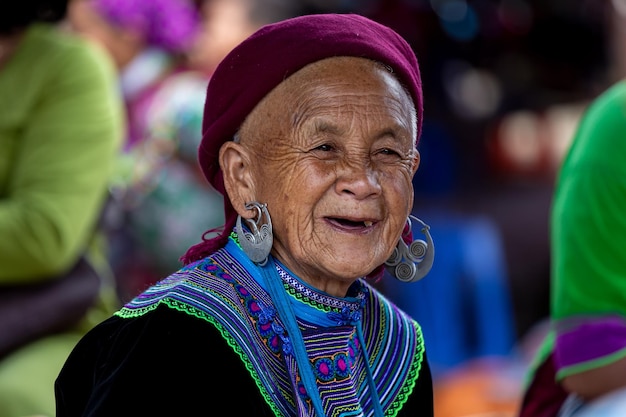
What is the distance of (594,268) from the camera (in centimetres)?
327

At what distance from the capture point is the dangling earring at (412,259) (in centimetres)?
251

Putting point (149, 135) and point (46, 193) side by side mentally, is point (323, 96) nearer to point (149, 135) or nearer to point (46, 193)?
point (46, 193)

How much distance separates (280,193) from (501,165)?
6547 millimetres

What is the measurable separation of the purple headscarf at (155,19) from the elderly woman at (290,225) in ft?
12.9

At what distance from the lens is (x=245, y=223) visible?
246 centimetres

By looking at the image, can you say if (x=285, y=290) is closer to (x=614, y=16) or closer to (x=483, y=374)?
(x=483, y=374)

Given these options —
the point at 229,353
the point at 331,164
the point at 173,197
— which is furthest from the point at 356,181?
the point at 173,197

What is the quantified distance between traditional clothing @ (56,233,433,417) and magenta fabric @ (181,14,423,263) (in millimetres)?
181

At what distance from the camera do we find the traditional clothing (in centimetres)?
219

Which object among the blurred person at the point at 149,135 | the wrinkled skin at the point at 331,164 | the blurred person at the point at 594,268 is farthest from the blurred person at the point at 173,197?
the wrinkled skin at the point at 331,164

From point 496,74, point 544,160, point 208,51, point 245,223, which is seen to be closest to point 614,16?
point 544,160

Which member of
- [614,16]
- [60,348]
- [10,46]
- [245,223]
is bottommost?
[614,16]

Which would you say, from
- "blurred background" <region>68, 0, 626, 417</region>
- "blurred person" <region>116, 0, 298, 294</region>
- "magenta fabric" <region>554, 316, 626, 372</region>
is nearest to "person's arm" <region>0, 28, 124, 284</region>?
"blurred background" <region>68, 0, 626, 417</region>

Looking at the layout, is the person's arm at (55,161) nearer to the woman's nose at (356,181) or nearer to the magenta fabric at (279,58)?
the magenta fabric at (279,58)
